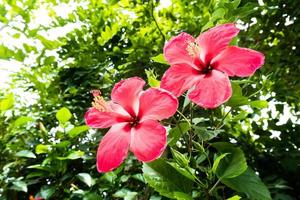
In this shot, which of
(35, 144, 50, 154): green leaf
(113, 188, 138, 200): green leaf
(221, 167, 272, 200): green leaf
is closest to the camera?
(221, 167, 272, 200): green leaf

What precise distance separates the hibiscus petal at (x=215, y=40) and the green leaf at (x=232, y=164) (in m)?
0.18

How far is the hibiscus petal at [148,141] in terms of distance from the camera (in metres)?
0.51

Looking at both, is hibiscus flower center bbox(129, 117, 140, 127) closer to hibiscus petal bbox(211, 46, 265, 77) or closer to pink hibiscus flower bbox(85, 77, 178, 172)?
pink hibiscus flower bbox(85, 77, 178, 172)

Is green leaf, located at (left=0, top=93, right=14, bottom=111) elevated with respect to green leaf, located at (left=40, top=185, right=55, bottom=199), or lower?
elevated

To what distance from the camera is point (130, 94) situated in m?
0.58

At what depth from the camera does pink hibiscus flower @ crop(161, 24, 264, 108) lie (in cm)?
52

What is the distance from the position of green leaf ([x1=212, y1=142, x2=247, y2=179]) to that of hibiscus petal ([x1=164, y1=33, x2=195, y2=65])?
0.62ft

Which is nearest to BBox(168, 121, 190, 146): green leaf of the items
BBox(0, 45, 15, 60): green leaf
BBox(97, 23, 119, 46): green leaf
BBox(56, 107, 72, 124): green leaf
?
BBox(56, 107, 72, 124): green leaf

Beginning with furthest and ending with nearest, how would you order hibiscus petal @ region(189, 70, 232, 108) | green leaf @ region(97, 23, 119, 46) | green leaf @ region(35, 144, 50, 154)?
green leaf @ region(97, 23, 119, 46), green leaf @ region(35, 144, 50, 154), hibiscus petal @ region(189, 70, 232, 108)

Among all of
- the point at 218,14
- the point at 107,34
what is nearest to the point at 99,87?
the point at 107,34

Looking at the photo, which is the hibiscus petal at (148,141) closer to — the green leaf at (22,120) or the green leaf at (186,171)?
the green leaf at (186,171)

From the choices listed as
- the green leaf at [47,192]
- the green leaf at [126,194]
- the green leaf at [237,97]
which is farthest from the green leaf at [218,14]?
the green leaf at [47,192]

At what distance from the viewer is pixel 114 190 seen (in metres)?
1.27

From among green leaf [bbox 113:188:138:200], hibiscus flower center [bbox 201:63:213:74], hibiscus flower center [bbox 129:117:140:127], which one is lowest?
green leaf [bbox 113:188:138:200]
